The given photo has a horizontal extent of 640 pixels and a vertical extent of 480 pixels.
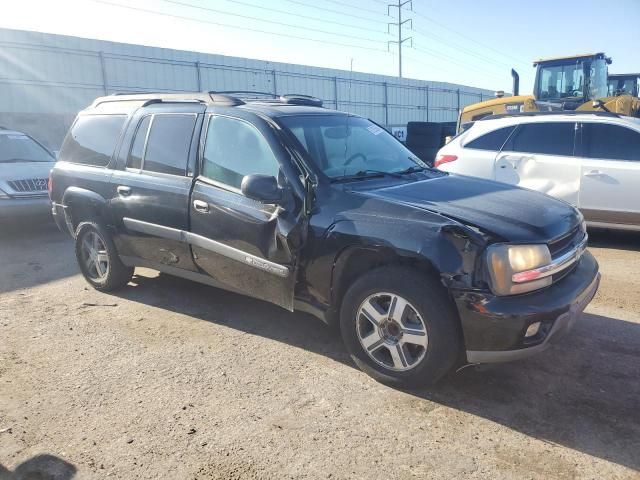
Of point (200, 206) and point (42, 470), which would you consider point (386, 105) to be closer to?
point (200, 206)

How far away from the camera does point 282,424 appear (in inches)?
115

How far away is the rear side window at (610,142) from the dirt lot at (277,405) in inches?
99.6

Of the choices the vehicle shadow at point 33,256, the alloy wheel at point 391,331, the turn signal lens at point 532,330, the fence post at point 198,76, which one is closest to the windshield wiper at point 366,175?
the alloy wheel at point 391,331

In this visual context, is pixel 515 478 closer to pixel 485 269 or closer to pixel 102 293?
pixel 485 269

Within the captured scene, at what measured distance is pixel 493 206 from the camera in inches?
131

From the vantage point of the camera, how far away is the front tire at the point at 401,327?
298 cm

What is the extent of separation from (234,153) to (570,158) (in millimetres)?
4727

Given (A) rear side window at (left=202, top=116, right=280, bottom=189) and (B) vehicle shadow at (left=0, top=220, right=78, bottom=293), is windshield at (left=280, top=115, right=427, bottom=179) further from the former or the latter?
(B) vehicle shadow at (left=0, top=220, right=78, bottom=293)

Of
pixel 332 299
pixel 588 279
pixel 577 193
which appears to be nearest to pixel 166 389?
pixel 332 299

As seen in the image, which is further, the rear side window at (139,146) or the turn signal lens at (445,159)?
the turn signal lens at (445,159)

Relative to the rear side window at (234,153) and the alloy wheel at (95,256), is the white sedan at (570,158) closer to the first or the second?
the rear side window at (234,153)

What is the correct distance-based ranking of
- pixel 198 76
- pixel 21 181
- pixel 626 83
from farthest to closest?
pixel 198 76
pixel 626 83
pixel 21 181

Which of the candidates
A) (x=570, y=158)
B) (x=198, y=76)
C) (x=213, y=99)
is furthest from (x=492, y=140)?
(x=198, y=76)

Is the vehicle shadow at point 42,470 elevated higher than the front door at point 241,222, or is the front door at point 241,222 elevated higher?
the front door at point 241,222
